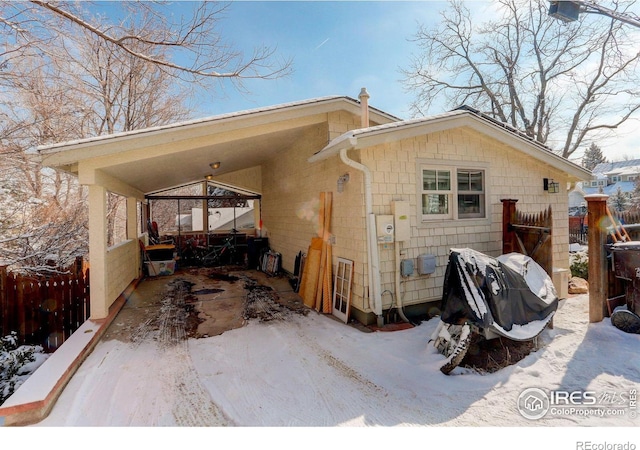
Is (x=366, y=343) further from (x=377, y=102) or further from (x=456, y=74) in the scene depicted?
(x=456, y=74)

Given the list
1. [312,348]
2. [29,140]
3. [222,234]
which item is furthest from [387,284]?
[222,234]

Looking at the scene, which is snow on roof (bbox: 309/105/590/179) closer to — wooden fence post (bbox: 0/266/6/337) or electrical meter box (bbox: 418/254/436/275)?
electrical meter box (bbox: 418/254/436/275)

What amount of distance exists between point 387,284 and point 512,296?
5.72ft

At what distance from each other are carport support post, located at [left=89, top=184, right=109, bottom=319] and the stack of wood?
339 centimetres

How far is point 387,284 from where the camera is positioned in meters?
4.73

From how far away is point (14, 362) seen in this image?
409 cm

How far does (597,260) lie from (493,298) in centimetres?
201

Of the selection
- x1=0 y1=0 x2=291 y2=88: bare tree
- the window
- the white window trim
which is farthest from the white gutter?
x1=0 y1=0 x2=291 y2=88: bare tree

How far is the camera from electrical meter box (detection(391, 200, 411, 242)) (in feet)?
15.3

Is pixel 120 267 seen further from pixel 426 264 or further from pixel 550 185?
pixel 550 185

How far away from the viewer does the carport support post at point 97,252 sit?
472 centimetres

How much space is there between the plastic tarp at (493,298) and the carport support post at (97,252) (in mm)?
5023
